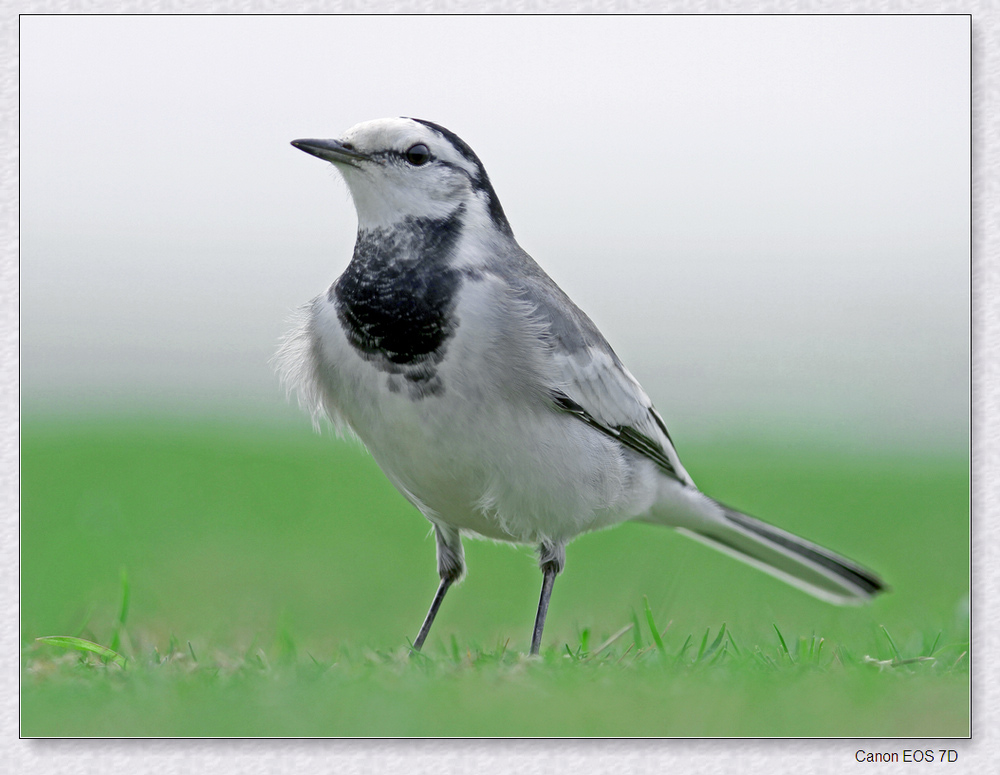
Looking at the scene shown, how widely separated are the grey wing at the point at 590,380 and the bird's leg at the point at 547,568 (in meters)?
0.63

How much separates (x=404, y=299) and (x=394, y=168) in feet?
2.11

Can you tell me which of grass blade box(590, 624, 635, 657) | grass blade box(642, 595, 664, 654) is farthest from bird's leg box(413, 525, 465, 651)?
grass blade box(642, 595, 664, 654)

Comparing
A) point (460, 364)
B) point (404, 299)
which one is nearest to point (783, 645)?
point (460, 364)

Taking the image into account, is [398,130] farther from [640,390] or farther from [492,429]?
[640,390]

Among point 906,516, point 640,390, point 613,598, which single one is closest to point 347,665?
point 640,390

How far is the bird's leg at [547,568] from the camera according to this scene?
18.0 feet

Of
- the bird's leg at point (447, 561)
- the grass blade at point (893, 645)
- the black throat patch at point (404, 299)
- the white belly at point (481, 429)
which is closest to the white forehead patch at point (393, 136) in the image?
the black throat patch at point (404, 299)

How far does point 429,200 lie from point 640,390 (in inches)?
60.1

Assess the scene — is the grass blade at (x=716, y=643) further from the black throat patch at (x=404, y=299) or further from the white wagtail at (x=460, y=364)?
the black throat patch at (x=404, y=299)

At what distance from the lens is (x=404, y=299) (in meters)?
4.97

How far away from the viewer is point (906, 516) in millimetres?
7848

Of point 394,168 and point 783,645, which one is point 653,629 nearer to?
point 783,645

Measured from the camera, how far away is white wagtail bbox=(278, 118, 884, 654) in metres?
4.95

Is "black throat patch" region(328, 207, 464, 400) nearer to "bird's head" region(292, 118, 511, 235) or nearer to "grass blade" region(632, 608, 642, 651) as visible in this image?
"bird's head" region(292, 118, 511, 235)
